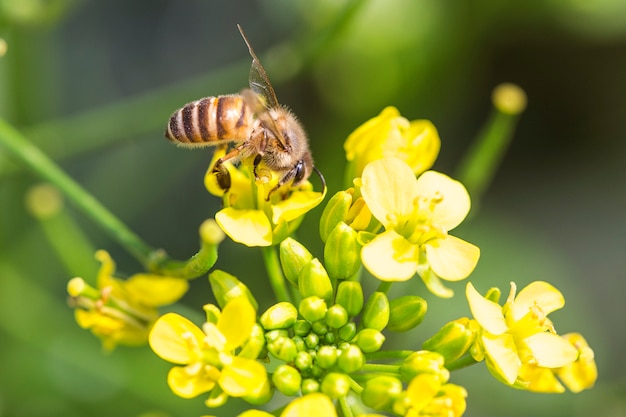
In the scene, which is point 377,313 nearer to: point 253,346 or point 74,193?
point 253,346

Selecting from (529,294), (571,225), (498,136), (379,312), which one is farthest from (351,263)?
(571,225)

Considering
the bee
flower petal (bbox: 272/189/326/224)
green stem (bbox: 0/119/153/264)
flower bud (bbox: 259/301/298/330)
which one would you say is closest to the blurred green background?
green stem (bbox: 0/119/153/264)

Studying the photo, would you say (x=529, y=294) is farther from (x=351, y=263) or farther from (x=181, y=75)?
(x=181, y=75)

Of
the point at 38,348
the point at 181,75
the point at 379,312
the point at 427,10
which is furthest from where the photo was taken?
the point at 181,75

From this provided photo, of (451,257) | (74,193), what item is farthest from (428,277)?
(74,193)

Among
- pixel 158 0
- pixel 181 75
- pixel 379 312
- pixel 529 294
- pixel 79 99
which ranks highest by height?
pixel 158 0

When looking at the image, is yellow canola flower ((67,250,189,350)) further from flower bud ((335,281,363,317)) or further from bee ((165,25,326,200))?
flower bud ((335,281,363,317))
